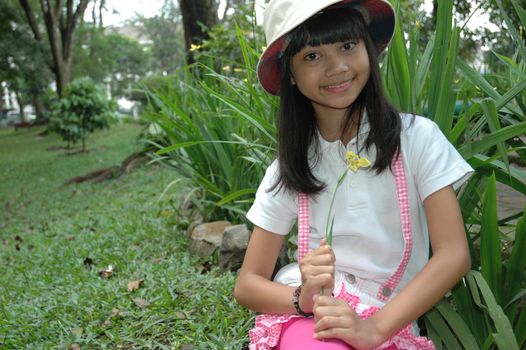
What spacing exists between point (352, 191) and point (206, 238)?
1.76 metres

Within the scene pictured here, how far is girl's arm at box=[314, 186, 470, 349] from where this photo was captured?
1234 mm

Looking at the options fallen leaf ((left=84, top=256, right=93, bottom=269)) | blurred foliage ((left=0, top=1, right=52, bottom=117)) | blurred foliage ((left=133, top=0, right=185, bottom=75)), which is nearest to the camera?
fallen leaf ((left=84, top=256, right=93, bottom=269))

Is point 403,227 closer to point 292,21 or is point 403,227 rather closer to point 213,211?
point 292,21

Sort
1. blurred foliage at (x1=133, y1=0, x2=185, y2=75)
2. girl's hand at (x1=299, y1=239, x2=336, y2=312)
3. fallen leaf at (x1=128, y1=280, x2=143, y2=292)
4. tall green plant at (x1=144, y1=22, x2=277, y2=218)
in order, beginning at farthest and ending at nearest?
blurred foliage at (x1=133, y1=0, x2=185, y2=75) < tall green plant at (x1=144, y1=22, x2=277, y2=218) < fallen leaf at (x1=128, y1=280, x2=143, y2=292) < girl's hand at (x1=299, y1=239, x2=336, y2=312)

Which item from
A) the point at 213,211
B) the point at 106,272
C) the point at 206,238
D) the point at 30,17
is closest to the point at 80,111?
the point at 30,17

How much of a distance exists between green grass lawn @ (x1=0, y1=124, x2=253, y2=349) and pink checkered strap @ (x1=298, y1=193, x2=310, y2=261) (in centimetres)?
53

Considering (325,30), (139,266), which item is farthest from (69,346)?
(325,30)

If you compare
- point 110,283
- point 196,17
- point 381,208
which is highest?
point 196,17

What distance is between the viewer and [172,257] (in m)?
3.16

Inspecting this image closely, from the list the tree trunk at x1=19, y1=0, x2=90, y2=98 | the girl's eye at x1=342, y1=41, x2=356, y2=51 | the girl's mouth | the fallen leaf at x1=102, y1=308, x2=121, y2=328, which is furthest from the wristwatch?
the tree trunk at x1=19, y1=0, x2=90, y2=98

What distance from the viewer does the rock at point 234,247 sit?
2658 millimetres

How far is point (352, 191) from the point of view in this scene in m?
1.49

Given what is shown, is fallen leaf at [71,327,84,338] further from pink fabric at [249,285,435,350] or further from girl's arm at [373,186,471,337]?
girl's arm at [373,186,471,337]

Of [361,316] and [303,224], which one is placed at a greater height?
[303,224]
